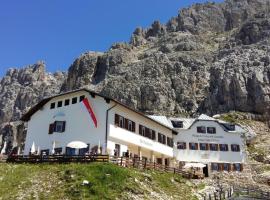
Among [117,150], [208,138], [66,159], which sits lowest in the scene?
[66,159]

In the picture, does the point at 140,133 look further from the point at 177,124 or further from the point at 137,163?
the point at 177,124

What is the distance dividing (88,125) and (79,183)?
14.8m

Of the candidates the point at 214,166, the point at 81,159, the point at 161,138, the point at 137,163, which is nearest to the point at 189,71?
the point at 214,166

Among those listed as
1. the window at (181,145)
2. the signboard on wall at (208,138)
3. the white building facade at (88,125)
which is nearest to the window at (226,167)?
the signboard on wall at (208,138)

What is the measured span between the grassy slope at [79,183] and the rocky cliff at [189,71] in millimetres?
67528

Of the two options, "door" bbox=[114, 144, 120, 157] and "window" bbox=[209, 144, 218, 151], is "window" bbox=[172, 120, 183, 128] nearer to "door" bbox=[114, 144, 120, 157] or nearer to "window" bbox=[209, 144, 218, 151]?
"window" bbox=[209, 144, 218, 151]

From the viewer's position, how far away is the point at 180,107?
362 ft

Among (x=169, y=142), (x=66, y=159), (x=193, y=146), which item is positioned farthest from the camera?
(x=193, y=146)

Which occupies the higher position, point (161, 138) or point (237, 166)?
point (161, 138)

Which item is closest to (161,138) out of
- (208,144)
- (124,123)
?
(208,144)

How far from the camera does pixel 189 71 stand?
122 metres

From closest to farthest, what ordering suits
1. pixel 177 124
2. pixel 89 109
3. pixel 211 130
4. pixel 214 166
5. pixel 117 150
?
pixel 117 150, pixel 89 109, pixel 214 166, pixel 211 130, pixel 177 124

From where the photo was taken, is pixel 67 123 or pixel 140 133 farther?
pixel 140 133

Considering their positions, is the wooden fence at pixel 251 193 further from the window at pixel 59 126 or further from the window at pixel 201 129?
the window at pixel 59 126
